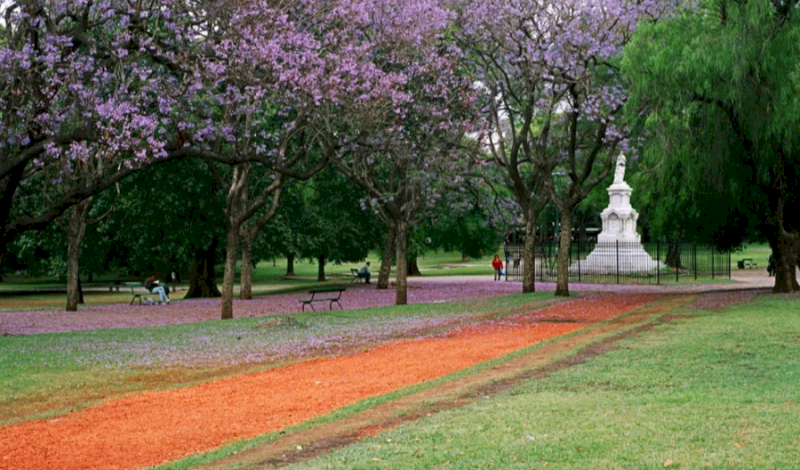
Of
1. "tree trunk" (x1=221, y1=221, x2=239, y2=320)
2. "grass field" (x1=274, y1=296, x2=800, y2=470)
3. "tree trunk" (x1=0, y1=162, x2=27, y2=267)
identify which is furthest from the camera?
"tree trunk" (x1=221, y1=221, x2=239, y2=320)

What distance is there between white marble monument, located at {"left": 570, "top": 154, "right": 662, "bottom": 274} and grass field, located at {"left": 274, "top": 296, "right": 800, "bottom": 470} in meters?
38.0

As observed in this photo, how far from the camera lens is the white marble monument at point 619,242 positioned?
53.2 meters

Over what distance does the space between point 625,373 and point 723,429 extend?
4439mm

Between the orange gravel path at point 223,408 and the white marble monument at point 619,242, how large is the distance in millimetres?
33484

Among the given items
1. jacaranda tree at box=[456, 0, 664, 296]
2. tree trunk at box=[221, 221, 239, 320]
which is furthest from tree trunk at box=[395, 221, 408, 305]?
tree trunk at box=[221, 221, 239, 320]

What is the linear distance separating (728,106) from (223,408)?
19.7 metres

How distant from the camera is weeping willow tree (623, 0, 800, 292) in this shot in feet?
86.6

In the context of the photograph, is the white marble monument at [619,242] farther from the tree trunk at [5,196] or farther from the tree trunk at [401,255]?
the tree trunk at [5,196]

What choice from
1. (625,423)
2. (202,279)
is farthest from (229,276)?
(625,423)

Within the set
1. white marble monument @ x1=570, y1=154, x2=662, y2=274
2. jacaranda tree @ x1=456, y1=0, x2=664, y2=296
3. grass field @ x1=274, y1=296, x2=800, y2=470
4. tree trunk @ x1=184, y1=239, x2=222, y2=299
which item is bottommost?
grass field @ x1=274, y1=296, x2=800, y2=470

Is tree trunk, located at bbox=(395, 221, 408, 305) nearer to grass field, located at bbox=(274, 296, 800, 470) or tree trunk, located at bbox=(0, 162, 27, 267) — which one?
tree trunk, located at bbox=(0, 162, 27, 267)

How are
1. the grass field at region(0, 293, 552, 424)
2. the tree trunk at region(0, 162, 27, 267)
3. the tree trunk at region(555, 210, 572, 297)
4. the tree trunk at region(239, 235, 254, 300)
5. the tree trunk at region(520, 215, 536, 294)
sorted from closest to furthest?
the grass field at region(0, 293, 552, 424), the tree trunk at region(0, 162, 27, 267), the tree trunk at region(555, 210, 572, 297), the tree trunk at region(520, 215, 536, 294), the tree trunk at region(239, 235, 254, 300)

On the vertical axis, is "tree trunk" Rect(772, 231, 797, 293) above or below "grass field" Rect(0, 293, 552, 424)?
above

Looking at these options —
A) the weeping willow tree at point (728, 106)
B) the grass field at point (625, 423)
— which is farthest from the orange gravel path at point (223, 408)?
the weeping willow tree at point (728, 106)
